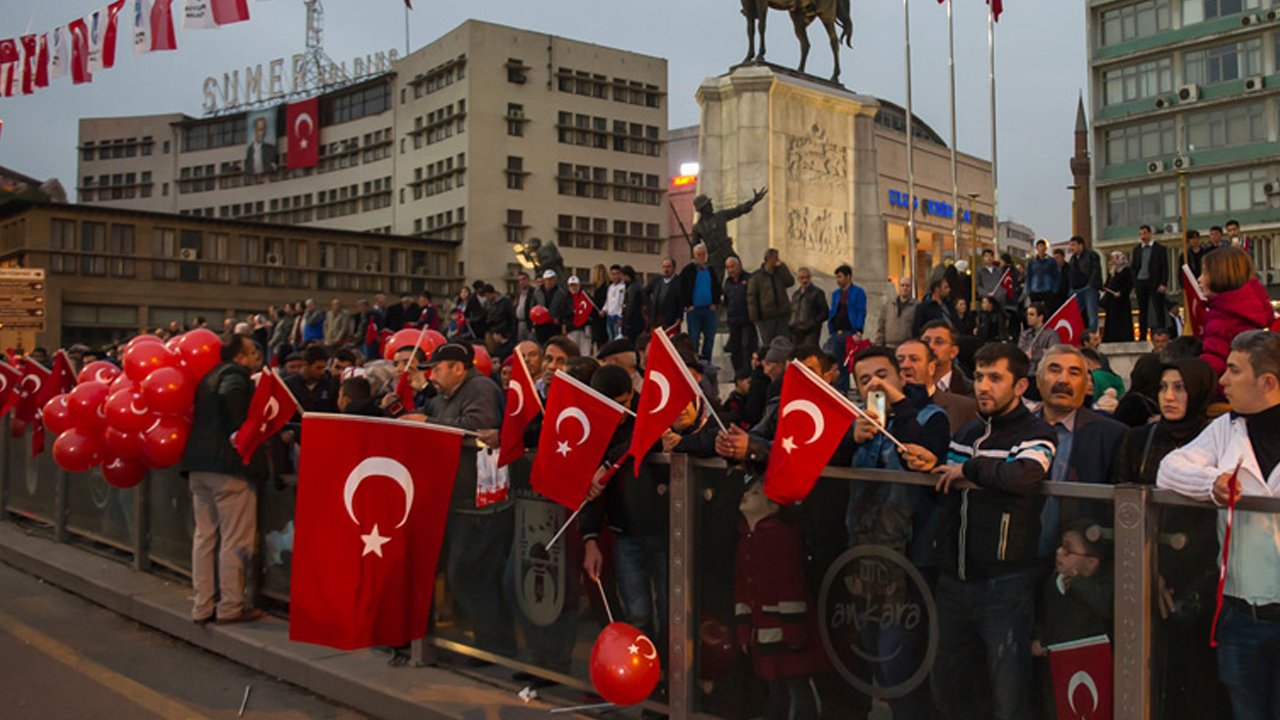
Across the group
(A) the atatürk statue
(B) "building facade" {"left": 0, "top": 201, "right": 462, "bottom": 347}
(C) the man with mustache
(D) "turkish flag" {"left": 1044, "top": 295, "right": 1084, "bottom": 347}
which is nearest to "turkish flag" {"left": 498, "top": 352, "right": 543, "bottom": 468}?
(C) the man with mustache

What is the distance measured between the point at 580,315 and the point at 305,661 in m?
11.9

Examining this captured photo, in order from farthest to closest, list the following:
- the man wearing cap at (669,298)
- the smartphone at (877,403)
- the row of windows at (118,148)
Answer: the row of windows at (118,148) → the man wearing cap at (669,298) → the smartphone at (877,403)

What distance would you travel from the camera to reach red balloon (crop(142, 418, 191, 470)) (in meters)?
8.59

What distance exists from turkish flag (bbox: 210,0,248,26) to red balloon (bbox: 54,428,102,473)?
Result: 28.3 feet

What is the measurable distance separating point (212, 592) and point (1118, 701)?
6.48 metres

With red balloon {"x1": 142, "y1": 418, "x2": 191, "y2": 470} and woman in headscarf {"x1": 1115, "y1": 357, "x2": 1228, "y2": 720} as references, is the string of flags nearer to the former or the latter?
red balloon {"x1": 142, "y1": 418, "x2": 191, "y2": 470}

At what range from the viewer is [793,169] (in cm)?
2180

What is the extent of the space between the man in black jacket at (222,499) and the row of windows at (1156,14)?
6032cm

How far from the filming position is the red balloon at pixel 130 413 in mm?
8883

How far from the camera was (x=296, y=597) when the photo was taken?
6.30 meters

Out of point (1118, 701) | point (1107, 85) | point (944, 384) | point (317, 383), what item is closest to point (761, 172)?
point (317, 383)

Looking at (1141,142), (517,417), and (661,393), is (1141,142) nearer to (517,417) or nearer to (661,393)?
(517,417)

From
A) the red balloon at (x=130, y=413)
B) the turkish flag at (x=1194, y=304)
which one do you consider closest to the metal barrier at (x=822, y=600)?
the red balloon at (x=130, y=413)

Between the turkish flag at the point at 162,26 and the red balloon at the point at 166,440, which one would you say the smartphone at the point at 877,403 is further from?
the turkish flag at the point at 162,26
